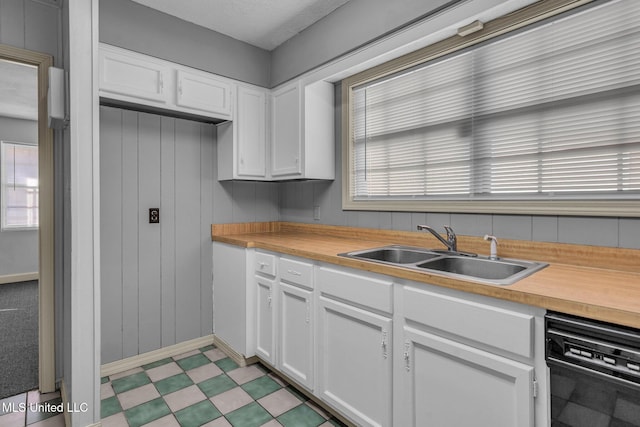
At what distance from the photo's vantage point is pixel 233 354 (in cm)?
260

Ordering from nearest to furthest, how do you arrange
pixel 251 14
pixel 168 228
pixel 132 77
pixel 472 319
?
pixel 472 319
pixel 132 77
pixel 251 14
pixel 168 228

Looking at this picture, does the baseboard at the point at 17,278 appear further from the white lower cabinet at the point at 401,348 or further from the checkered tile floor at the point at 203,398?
the white lower cabinet at the point at 401,348

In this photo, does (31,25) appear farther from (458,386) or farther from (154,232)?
(458,386)

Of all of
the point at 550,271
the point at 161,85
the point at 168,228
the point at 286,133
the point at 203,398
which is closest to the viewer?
the point at 550,271

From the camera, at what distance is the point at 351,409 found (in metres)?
1.72

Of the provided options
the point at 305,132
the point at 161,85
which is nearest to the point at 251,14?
the point at 161,85

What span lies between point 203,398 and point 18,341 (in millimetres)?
2018

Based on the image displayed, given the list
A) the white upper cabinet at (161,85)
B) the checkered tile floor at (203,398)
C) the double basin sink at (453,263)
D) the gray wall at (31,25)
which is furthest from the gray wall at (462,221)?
the gray wall at (31,25)

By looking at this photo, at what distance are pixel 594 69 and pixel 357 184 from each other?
152 cm

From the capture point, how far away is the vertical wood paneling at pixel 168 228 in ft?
8.66

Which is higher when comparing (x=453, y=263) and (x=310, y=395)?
(x=453, y=263)

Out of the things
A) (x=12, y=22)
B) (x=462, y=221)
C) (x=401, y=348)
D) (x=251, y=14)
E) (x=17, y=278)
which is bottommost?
(x=17, y=278)

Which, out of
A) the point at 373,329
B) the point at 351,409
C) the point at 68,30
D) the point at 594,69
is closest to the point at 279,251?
the point at 373,329

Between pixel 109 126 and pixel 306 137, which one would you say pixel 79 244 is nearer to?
pixel 109 126
